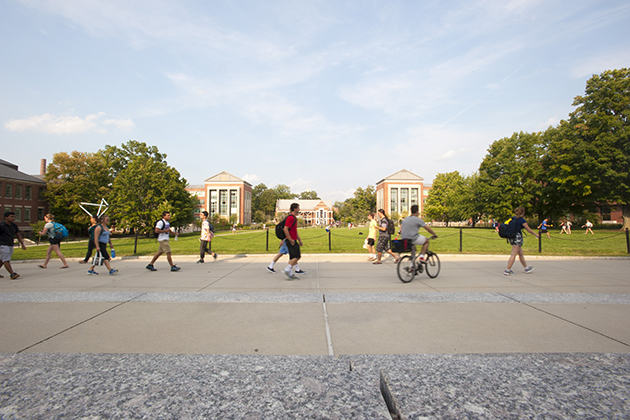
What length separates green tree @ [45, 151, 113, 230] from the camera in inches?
1973

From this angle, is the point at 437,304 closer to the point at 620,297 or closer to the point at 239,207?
the point at 620,297

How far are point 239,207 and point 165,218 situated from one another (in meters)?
101

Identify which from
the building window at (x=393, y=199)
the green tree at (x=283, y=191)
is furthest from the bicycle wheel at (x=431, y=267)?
the green tree at (x=283, y=191)

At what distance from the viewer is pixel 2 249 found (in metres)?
9.01

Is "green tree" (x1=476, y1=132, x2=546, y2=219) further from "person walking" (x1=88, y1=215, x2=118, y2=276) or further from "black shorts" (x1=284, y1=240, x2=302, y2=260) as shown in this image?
"person walking" (x1=88, y1=215, x2=118, y2=276)

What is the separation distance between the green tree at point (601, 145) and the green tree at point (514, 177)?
6.98 m

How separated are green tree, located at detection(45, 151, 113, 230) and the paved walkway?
51.5 meters

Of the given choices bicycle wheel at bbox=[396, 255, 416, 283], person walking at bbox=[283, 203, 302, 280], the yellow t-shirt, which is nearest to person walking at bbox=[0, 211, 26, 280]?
person walking at bbox=[283, 203, 302, 280]

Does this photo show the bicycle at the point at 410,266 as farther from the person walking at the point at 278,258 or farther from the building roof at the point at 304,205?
the building roof at the point at 304,205

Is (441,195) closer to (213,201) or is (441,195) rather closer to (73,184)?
(213,201)

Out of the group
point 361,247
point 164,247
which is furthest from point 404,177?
point 164,247

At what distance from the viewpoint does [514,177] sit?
152ft

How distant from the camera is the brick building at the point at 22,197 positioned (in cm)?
4672

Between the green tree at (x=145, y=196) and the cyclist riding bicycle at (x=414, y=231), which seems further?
the green tree at (x=145, y=196)
